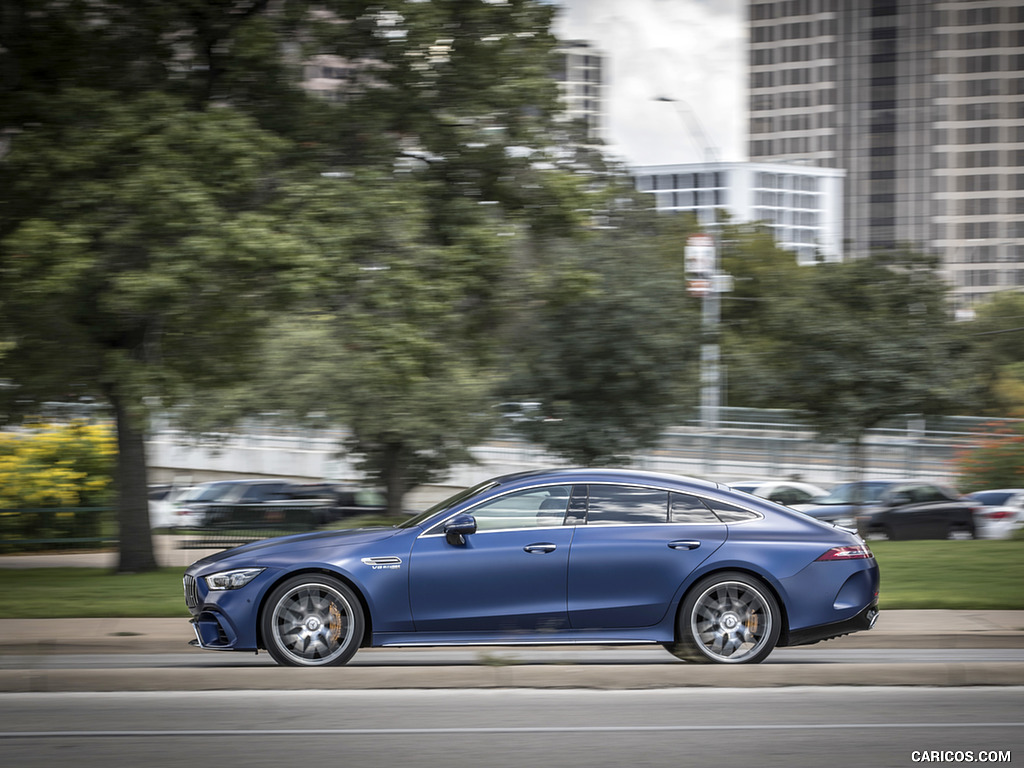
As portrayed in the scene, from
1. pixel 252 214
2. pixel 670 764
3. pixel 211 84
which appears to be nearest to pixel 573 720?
pixel 670 764

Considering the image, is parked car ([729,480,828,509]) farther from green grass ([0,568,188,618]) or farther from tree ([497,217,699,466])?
green grass ([0,568,188,618])

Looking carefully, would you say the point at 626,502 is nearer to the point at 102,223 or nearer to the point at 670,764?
the point at 670,764

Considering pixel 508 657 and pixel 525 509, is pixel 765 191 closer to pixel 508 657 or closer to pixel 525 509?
pixel 508 657

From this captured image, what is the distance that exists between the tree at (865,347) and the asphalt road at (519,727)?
16.9 meters

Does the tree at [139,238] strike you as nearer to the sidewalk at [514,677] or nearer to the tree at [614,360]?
the sidewalk at [514,677]

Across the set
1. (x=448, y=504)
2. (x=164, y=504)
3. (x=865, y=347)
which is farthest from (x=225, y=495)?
(x=448, y=504)

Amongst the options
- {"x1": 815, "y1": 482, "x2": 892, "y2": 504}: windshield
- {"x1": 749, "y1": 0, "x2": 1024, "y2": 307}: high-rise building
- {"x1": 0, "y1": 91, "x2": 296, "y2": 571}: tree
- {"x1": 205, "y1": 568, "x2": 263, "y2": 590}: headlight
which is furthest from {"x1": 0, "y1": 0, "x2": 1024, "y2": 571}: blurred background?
{"x1": 749, "y1": 0, "x2": 1024, "y2": 307}: high-rise building

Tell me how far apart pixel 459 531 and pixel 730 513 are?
6.36 ft

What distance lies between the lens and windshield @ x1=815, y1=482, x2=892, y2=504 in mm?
27609

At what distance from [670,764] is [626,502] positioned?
2.94m

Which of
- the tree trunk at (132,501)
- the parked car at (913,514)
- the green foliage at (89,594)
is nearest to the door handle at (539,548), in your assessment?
the green foliage at (89,594)

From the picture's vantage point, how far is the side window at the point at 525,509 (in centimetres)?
859

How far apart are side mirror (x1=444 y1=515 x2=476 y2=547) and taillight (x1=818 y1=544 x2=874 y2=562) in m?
2.44

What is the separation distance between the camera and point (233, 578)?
27.6ft
